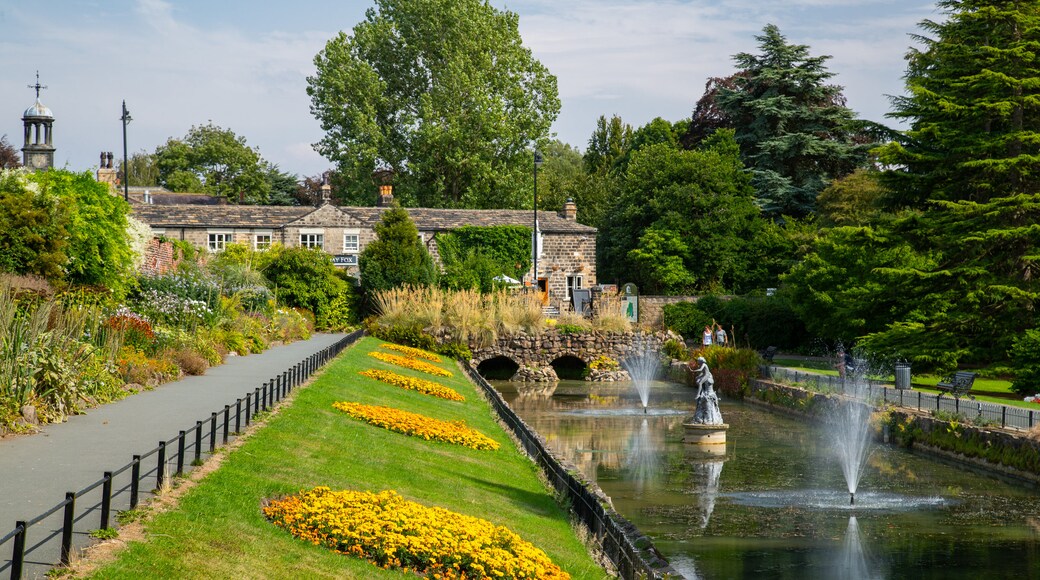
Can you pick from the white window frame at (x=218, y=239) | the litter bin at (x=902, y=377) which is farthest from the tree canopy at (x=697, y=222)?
the litter bin at (x=902, y=377)

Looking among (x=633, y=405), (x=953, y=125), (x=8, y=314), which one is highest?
(x=953, y=125)

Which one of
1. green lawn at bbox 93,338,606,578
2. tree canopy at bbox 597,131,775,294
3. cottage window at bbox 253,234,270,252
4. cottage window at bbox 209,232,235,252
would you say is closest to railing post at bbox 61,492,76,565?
green lawn at bbox 93,338,606,578

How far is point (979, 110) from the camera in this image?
32094 mm

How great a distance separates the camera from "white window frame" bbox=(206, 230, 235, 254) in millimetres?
53969

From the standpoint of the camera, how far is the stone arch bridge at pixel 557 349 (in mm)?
43781

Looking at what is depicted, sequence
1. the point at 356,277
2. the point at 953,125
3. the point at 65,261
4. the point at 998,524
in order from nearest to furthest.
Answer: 1. the point at 998,524
2. the point at 65,261
3. the point at 953,125
4. the point at 356,277

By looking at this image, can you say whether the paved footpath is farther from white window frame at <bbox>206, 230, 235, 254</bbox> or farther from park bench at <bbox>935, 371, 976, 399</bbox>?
white window frame at <bbox>206, 230, 235, 254</bbox>

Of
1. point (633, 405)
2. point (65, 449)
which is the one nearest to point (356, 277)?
point (633, 405)

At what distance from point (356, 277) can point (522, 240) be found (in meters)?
9.93

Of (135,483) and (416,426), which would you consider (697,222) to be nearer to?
(416,426)

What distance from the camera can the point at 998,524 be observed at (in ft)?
57.3

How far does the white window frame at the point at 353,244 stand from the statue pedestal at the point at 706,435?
3225 centimetres

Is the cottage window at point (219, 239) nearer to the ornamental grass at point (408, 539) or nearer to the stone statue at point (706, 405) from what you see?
the stone statue at point (706, 405)

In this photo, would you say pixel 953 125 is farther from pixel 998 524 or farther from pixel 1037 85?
pixel 998 524
